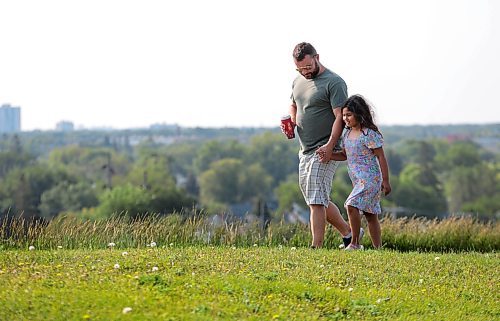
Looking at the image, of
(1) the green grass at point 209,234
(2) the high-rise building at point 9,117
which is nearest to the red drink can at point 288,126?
(1) the green grass at point 209,234

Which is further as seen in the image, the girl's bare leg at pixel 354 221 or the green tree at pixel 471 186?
the green tree at pixel 471 186

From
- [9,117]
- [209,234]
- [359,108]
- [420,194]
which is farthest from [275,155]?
[359,108]

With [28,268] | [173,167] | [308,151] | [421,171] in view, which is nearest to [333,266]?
[308,151]

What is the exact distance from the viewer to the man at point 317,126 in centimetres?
1013

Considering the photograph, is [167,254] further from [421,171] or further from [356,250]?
[421,171]

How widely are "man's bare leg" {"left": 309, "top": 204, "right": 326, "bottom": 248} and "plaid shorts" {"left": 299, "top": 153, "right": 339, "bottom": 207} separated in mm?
62

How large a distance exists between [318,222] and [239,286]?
2993mm

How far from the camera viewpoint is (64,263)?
27.1ft

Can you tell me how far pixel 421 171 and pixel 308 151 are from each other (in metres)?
136

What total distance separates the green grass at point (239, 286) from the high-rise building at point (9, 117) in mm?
104578

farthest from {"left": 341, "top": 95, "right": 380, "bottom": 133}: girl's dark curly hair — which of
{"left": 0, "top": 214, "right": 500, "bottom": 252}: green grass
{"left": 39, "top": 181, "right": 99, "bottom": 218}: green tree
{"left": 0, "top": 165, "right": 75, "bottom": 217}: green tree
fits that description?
{"left": 39, "top": 181, "right": 99, "bottom": 218}: green tree

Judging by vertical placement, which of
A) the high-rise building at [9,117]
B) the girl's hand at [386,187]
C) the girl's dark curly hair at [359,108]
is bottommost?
the high-rise building at [9,117]

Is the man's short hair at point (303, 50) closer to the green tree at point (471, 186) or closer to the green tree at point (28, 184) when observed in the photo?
the green tree at point (28, 184)

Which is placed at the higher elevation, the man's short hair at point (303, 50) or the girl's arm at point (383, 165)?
the man's short hair at point (303, 50)
